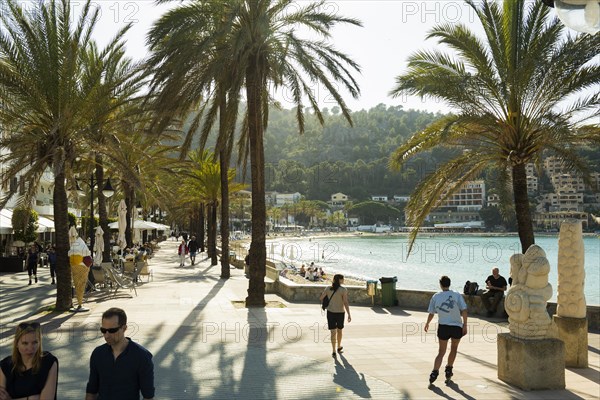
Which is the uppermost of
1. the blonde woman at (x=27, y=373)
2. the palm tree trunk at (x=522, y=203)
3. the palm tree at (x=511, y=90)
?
the palm tree at (x=511, y=90)

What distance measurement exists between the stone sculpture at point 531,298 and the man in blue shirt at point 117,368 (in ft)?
17.3

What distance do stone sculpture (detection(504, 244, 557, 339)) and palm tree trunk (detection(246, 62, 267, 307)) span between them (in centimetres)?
829

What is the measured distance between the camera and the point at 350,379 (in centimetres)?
766

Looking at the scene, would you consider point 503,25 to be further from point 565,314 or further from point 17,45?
point 17,45

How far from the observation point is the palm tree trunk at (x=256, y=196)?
49.3 feet

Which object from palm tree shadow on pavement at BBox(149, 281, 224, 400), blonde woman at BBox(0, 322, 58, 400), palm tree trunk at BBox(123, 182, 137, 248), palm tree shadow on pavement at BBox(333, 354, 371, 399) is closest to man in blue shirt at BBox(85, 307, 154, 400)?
blonde woman at BBox(0, 322, 58, 400)

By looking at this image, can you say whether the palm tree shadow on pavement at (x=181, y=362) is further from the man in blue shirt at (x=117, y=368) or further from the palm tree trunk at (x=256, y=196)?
the man in blue shirt at (x=117, y=368)

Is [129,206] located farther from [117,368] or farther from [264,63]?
[117,368]

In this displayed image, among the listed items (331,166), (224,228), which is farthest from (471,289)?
(331,166)

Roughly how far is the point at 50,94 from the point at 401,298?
10.1 metres

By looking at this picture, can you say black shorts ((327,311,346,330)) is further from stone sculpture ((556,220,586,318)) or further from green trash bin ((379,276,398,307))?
green trash bin ((379,276,398,307))

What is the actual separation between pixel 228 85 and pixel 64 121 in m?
4.19

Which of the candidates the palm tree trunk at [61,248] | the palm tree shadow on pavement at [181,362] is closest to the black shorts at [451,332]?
the palm tree shadow on pavement at [181,362]

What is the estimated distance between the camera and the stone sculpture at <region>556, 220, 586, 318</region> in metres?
9.16
